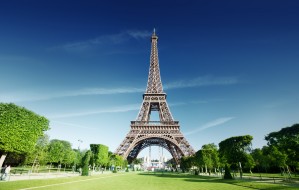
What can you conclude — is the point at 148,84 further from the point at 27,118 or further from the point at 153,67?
the point at 27,118

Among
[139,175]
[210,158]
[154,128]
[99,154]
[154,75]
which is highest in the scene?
[154,75]

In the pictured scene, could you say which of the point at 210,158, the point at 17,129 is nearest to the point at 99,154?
the point at 17,129

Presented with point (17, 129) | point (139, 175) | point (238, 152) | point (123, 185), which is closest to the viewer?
point (123, 185)

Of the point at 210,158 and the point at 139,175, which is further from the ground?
the point at 210,158

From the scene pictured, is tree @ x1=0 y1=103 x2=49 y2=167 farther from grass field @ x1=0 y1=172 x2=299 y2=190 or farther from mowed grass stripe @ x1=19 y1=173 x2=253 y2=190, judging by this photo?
mowed grass stripe @ x1=19 y1=173 x2=253 y2=190

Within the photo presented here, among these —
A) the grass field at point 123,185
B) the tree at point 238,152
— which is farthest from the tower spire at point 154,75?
the grass field at point 123,185

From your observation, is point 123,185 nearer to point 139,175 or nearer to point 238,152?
point 139,175
